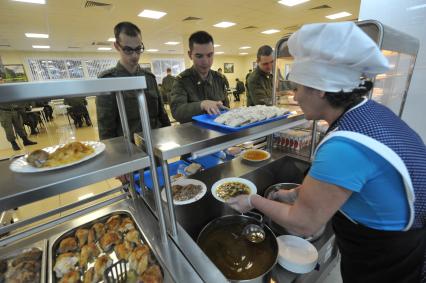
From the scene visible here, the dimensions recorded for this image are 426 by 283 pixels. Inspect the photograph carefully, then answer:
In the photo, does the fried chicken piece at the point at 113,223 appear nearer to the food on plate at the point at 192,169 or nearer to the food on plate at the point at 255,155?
the food on plate at the point at 192,169

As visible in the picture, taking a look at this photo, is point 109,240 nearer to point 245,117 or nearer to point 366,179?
point 245,117

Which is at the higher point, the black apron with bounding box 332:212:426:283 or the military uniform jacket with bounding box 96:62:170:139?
the military uniform jacket with bounding box 96:62:170:139

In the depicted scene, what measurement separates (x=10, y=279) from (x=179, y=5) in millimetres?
5386

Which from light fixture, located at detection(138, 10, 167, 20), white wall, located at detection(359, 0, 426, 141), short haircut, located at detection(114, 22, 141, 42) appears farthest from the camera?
light fixture, located at detection(138, 10, 167, 20)

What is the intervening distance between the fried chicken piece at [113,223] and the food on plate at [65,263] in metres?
0.16

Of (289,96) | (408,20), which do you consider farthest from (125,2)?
(408,20)

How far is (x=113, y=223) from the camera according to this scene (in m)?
0.95

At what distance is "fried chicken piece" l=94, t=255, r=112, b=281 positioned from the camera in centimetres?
71

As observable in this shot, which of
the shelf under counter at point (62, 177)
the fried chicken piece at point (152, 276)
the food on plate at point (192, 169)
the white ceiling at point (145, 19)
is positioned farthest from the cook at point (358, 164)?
the white ceiling at point (145, 19)

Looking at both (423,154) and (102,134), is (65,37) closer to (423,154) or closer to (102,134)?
(102,134)

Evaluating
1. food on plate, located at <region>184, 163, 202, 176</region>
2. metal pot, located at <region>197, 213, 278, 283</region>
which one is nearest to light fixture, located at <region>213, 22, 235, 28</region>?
food on plate, located at <region>184, 163, 202, 176</region>

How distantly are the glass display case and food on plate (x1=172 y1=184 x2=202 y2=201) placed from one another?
0.78 metres

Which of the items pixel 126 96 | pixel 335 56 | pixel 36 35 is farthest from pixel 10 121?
pixel 335 56

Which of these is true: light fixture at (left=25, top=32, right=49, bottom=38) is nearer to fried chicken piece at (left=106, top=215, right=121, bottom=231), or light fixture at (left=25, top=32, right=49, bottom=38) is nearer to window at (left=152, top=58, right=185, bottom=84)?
window at (left=152, top=58, right=185, bottom=84)
